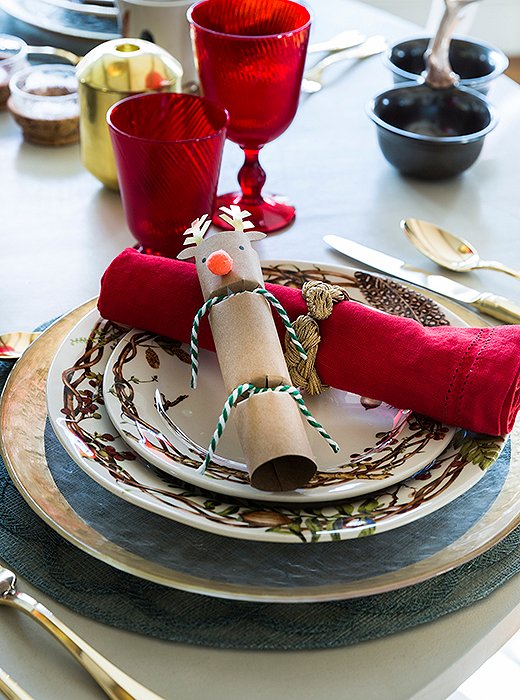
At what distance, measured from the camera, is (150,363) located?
0.63m

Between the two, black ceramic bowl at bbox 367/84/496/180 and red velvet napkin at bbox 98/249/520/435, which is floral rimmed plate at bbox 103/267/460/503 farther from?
black ceramic bowl at bbox 367/84/496/180

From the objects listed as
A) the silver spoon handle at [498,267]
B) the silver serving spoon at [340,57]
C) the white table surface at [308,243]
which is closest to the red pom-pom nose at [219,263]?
the white table surface at [308,243]

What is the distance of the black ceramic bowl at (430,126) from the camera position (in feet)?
3.09

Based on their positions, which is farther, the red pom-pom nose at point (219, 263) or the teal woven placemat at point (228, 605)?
the red pom-pom nose at point (219, 263)

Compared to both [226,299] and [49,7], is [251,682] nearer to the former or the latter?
[226,299]

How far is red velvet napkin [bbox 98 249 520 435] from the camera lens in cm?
55

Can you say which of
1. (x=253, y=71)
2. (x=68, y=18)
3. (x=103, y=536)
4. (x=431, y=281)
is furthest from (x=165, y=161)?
(x=68, y=18)

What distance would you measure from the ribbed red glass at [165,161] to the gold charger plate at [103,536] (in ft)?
0.65

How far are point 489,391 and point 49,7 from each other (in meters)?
0.98

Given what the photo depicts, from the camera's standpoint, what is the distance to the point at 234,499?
1.70ft

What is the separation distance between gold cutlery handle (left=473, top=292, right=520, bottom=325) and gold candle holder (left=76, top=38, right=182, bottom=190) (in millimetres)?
390

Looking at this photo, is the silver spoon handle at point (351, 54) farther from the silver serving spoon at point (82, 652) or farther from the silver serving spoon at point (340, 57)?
the silver serving spoon at point (82, 652)

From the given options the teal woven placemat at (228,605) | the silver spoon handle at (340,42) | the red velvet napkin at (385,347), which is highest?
the red velvet napkin at (385,347)

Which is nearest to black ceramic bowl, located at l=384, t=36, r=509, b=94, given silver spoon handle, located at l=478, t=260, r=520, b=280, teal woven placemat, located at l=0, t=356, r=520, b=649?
silver spoon handle, located at l=478, t=260, r=520, b=280
